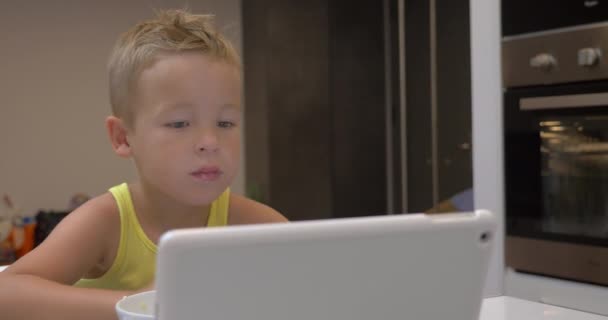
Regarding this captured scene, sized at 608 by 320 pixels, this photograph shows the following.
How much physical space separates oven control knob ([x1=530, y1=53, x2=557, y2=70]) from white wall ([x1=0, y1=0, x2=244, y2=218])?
105 inches

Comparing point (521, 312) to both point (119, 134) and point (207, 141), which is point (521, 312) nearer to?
point (207, 141)

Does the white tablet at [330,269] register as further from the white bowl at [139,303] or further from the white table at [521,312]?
the white table at [521,312]

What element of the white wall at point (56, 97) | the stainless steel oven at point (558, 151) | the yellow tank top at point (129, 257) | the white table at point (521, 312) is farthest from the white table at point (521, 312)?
the white wall at point (56, 97)

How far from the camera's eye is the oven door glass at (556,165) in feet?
→ 6.23

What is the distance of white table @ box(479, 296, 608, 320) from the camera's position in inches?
33.8

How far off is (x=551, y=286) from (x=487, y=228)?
5.30ft

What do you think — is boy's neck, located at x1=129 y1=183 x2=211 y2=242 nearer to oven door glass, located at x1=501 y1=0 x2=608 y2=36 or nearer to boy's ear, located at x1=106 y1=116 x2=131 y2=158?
boy's ear, located at x1=106 y1=116 x2=131 y2=158

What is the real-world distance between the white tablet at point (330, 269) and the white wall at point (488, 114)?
1584 mm

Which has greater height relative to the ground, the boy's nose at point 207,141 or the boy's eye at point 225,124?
the boy's eye at point 225,124

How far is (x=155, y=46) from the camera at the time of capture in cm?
92

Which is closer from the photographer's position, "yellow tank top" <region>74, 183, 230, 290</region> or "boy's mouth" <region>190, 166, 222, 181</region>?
"boy's mouth" <region>190, 166, 222, 181</region>

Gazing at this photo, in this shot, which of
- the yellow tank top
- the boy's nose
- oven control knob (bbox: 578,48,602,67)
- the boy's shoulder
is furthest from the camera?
oven control knob (bbox: 578,48,602,67)

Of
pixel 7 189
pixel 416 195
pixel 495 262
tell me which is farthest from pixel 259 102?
pixel 495 262

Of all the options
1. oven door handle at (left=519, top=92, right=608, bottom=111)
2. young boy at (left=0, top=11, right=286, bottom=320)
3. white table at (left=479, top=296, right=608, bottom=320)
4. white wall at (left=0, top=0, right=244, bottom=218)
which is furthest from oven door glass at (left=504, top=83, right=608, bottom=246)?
white wall at (left=0, top=0, right=244, bottom=218)
